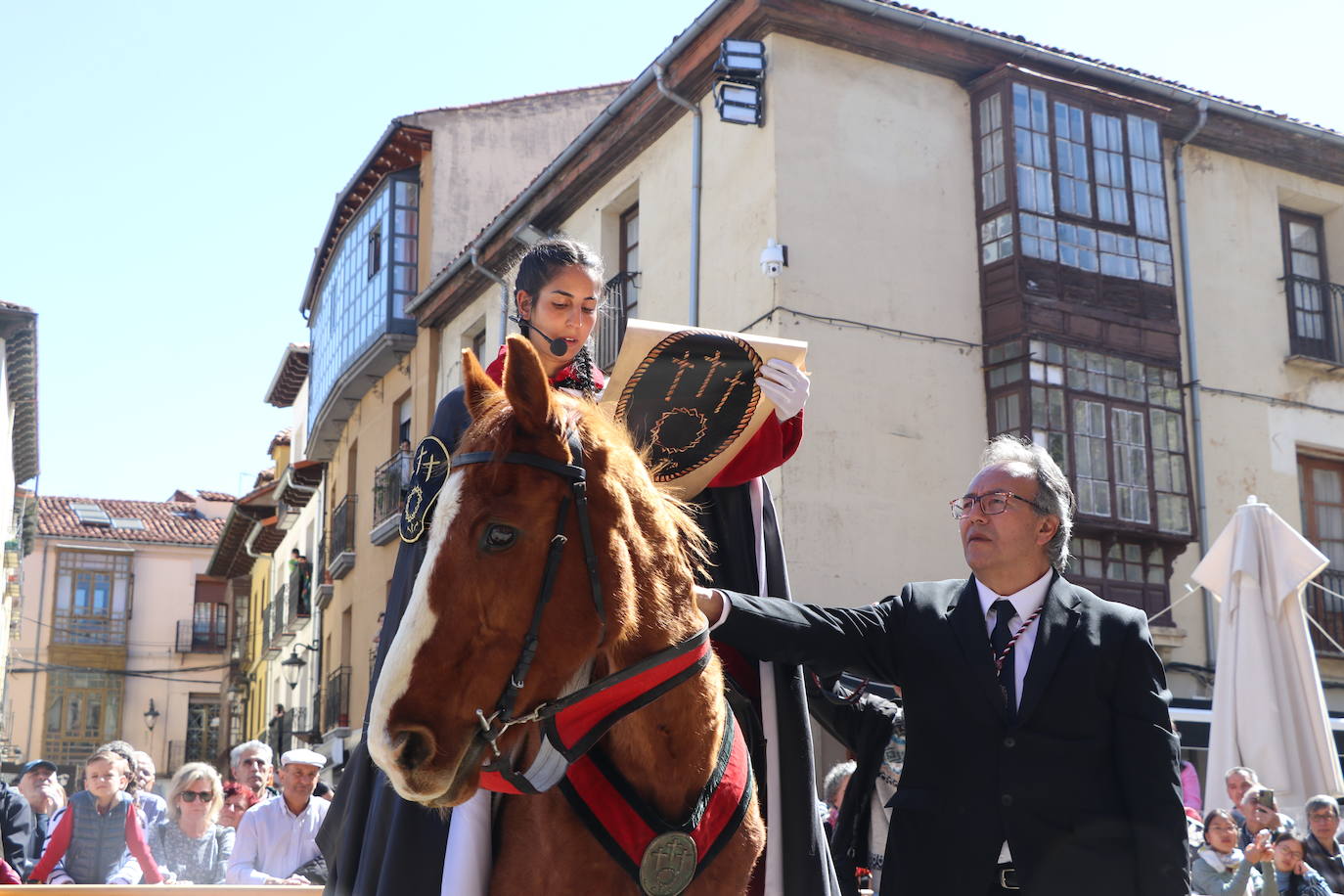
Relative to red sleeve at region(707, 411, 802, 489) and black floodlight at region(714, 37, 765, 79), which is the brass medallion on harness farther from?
black floodlight at region(714, 37, 765, 79)

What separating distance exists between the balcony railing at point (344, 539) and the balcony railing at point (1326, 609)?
16542mm

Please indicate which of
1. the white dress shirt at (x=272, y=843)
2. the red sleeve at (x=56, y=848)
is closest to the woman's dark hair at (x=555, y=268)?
the white dress shirt at (x=272, y=843)

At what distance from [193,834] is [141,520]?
162 ft

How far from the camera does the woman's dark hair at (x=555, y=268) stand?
3.37 metres

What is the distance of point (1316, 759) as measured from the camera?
9812 mm

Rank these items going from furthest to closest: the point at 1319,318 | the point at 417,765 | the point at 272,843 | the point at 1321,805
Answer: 1. the point at 1319,318
2. the point at 1321,805
3. the point at 272,843
4. the point at 417,765

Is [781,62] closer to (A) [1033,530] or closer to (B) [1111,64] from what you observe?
(B) [1111,64]

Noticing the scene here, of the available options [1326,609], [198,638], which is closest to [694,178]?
[1326,609]

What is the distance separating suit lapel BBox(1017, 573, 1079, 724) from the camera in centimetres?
325

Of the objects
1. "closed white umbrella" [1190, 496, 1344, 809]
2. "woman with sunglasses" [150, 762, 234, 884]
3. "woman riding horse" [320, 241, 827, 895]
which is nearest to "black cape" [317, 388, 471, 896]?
"woman riding horse" [320, 241, 827, 895]

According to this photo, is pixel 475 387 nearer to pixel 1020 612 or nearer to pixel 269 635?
pixel 1020 612

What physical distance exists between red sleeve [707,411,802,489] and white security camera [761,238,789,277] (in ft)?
36.0

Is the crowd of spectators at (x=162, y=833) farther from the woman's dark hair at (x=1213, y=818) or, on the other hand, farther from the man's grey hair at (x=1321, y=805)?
the man's grey hair at (x=1321, y=805)

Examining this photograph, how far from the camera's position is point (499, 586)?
2.38 m
